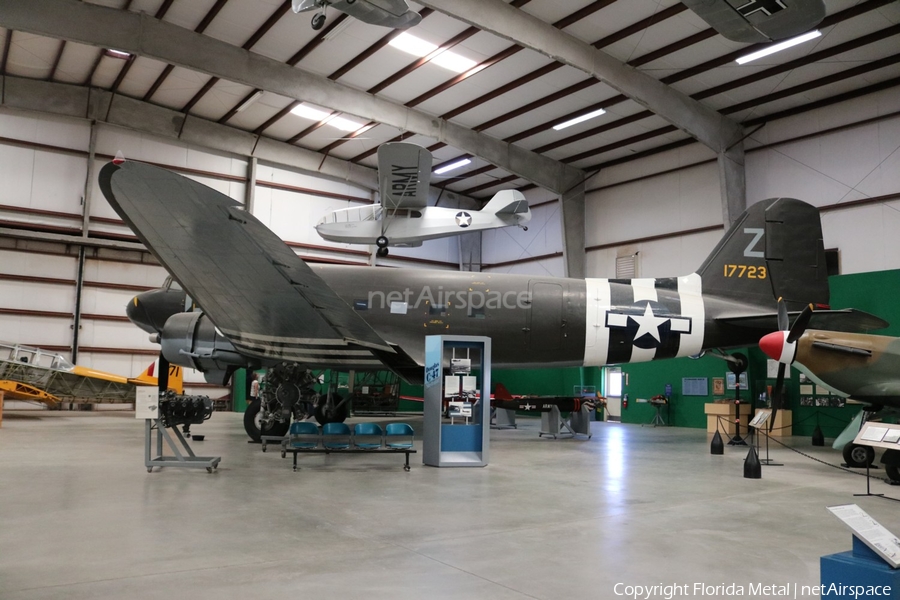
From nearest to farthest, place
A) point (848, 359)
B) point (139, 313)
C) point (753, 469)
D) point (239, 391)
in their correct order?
point (753, 469) < point (848, 359) < point (139, 313) < point (239, 391)

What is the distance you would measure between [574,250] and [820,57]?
11.9 m

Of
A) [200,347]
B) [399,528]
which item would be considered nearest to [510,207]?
[200,347]

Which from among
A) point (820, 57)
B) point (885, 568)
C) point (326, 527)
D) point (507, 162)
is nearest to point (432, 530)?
point (326, 527)

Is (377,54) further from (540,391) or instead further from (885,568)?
(885,568)

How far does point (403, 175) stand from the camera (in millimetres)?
21047

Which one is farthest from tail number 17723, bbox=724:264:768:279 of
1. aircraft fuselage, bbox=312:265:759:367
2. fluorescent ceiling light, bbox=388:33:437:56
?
fluorescent ceiling light, bbox=388:33:437:56

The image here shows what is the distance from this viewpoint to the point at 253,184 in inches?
1075

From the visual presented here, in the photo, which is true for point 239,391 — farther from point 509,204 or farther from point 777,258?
point 777,258

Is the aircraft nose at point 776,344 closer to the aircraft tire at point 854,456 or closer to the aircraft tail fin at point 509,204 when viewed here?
the aircraft tire at point 854,456

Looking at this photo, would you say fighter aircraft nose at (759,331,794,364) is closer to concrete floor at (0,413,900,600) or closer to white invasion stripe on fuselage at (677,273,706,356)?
concrete floor at (0,413,900,600)

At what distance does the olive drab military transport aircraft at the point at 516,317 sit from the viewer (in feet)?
37.4

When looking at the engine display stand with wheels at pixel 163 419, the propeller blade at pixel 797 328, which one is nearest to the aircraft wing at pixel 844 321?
the propeller blade at pixel 797 328

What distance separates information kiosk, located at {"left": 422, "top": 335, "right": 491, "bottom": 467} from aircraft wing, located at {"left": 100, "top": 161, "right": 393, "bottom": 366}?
1628 mm

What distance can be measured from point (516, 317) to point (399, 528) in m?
7.99
